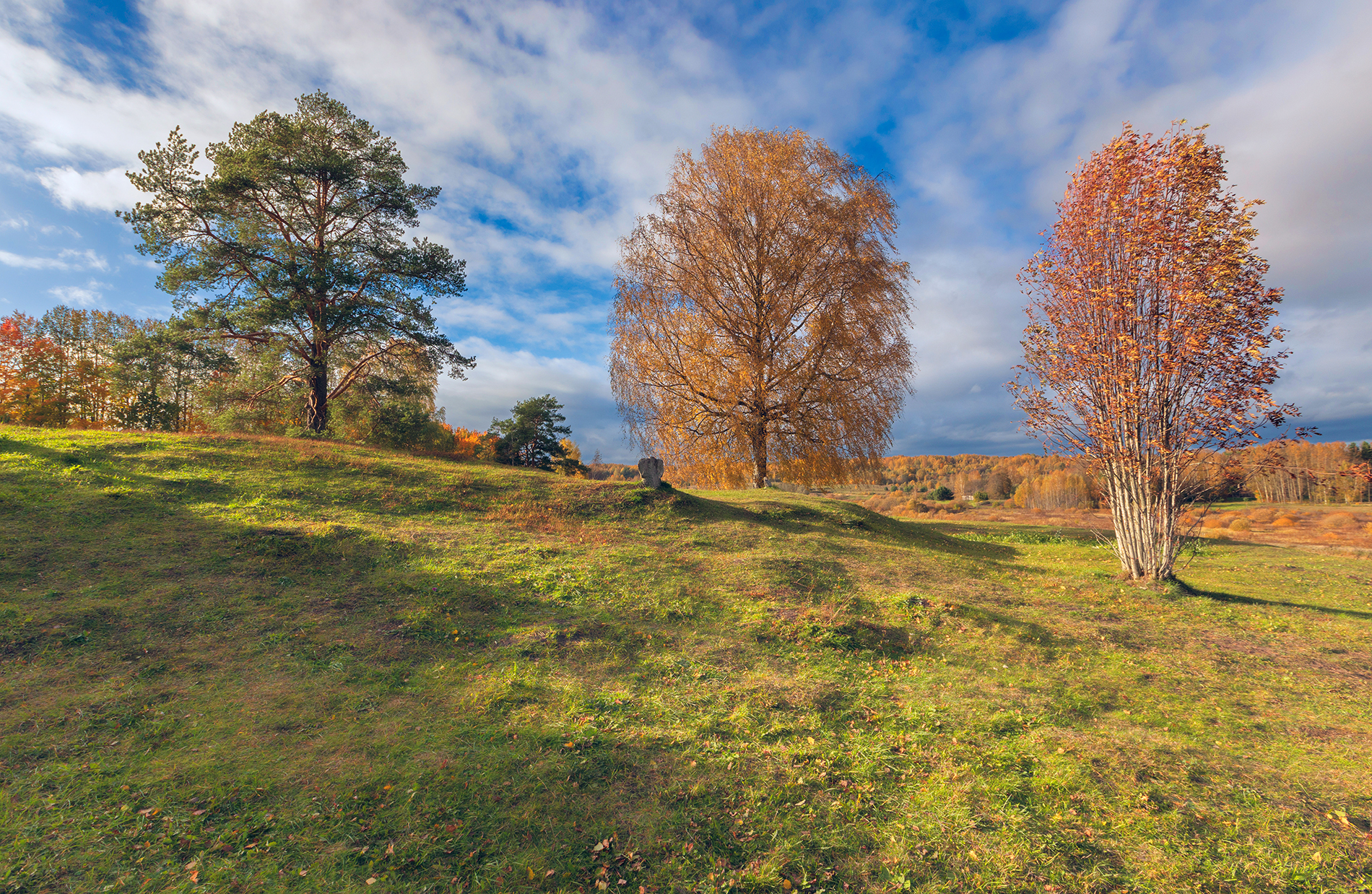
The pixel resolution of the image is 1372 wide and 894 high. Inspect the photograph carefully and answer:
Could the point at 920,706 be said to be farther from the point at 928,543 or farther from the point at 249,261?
the point at 249,261

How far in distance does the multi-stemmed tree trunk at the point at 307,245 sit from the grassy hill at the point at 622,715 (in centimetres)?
974

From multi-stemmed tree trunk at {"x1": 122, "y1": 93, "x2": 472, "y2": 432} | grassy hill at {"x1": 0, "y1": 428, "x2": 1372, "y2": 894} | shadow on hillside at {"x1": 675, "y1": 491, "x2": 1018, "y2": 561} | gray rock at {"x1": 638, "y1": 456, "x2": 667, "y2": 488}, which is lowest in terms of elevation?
grassy hill at {"x1": 0, "y1": 428, "x2": 1372, "y2": 894}

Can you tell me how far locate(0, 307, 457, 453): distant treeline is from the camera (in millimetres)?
18266

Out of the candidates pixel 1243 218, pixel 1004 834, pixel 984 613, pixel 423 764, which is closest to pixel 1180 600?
pixel 984 613

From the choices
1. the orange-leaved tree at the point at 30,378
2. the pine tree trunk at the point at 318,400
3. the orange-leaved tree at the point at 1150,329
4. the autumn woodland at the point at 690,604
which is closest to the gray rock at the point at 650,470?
the autumn woodland at the point at 690,604

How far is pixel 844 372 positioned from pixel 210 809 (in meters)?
18.5

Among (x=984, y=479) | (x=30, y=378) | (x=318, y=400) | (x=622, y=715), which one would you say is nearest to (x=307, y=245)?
(x=318, y=400)

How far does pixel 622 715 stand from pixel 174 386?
24.4 meters

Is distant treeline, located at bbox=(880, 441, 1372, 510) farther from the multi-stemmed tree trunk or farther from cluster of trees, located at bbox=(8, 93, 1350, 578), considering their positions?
the multi-stemmed tree trunk

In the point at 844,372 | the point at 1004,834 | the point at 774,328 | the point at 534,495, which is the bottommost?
the point at 1004,834

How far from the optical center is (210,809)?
12.4 feet

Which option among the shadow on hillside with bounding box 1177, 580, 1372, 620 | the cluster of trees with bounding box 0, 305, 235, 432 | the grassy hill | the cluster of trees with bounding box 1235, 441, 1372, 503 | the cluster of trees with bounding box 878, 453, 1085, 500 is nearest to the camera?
the grassy hill

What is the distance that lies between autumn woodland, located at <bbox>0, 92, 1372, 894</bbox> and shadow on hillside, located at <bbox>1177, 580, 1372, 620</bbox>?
9cm

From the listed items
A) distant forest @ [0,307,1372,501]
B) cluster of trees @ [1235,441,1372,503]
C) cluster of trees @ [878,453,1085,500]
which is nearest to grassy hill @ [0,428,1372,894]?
cluster of trees @ [1235,441,1372,503]
